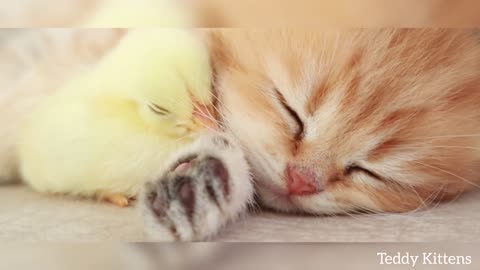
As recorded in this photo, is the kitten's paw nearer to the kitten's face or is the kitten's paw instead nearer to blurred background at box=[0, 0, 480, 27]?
the kitten's face

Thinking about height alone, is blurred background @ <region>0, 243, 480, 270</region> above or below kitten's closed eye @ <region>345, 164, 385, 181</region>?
below

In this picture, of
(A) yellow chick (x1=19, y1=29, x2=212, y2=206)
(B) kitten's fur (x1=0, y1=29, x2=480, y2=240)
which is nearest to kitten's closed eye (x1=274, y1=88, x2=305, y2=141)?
(B) kitten's fur (x1=0, y1=29, x2=480, y2=240)

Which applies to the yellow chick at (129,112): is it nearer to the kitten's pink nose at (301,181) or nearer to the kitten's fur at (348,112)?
the kitten's fur at (348,112)

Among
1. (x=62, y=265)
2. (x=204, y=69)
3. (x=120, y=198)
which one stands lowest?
(x=62, y=265)

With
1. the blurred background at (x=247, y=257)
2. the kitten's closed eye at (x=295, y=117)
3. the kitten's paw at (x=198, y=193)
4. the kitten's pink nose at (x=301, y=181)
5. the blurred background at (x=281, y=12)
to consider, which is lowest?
the blurred background at (x=247, y=257)

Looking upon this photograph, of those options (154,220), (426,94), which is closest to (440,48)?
(426,94)

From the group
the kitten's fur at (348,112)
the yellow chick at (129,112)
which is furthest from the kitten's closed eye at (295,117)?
the yellow chick at (129,112)

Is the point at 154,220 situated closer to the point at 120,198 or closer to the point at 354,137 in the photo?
the point at 120,198

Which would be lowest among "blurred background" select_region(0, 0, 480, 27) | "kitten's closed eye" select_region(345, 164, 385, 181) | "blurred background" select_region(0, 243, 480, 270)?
"blurred background" select_region(0, 243, 480, 270)
